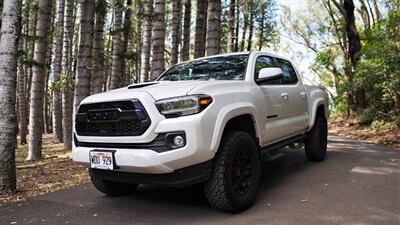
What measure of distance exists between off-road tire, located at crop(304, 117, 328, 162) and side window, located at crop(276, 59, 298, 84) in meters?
1.07

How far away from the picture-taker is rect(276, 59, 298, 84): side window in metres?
5.69

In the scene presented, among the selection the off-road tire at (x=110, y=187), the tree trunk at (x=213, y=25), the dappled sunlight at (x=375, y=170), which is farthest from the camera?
the tree trunk at (x=213, y=25)

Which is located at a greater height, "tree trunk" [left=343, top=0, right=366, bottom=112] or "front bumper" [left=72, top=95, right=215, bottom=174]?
"tree trunk" [left=343, top=0, right=366, bottom=112]

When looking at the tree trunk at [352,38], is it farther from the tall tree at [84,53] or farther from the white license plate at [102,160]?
the white license plate at [102,160]

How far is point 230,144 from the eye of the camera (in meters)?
3.73

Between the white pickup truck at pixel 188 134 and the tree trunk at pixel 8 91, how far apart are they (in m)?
1.44

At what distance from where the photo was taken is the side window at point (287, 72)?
5.69 metres

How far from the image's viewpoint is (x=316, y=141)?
6.31m

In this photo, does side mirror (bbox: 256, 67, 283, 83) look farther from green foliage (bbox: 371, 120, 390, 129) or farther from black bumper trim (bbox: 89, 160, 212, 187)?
green foliage (bbox: 371, 120, 390, 129)

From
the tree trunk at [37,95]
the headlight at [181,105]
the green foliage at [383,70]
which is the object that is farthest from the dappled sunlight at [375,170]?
the tree trunk at [37,95]

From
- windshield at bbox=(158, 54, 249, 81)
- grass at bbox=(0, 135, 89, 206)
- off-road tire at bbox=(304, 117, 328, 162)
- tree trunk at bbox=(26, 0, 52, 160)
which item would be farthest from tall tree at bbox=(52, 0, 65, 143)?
off-road tire at bbox=(304, 117, 328, 162)

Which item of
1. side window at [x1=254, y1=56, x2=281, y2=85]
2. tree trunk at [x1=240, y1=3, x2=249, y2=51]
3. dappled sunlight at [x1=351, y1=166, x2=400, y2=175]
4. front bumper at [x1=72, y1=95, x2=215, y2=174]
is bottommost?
dappled sunlight at [x1=351, y1=166, x2=400, y2=175]

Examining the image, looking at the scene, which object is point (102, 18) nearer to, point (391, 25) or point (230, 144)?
point (230, 144)

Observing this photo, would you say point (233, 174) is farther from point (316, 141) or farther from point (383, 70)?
point (383, 70)
